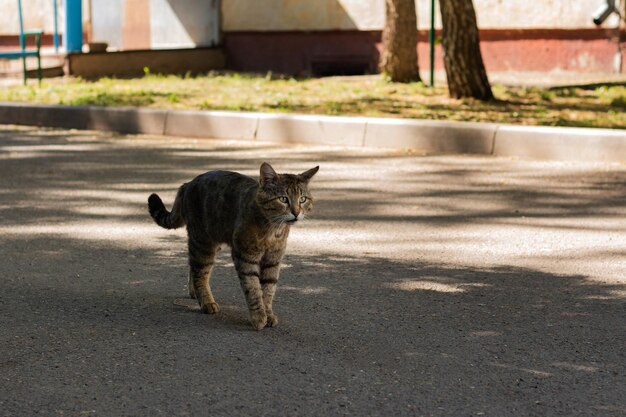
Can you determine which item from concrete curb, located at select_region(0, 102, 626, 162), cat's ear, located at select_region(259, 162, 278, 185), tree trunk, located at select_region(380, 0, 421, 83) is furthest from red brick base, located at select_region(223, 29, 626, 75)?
cat's ear, located at select_region(259, 162, 278, 185)

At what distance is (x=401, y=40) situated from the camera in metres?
16.7

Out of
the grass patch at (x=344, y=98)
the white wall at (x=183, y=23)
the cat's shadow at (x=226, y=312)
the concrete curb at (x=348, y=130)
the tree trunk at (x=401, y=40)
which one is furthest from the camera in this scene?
the white wall at (x=183, y=23)

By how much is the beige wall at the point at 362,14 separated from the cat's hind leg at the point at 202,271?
1348cm

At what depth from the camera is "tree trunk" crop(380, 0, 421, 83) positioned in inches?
658

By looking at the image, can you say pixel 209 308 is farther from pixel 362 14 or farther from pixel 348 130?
pixel 362 14

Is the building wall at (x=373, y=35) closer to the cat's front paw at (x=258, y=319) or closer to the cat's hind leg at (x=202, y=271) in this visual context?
the cat's hind leg at (x=202, y=271)

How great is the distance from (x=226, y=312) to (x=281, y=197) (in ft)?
2.56

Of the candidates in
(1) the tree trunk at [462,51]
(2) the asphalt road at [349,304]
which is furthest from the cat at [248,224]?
(1) the tree trunk at [462,51]

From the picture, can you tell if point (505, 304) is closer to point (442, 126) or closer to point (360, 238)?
point (360, 238)

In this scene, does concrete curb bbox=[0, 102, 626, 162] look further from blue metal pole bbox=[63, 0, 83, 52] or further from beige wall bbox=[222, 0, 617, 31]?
beige wall bbox=[222, 0, 617, 31]

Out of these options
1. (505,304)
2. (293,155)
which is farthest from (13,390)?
(293,155)

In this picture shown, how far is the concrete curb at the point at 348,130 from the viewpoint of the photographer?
10.5 m

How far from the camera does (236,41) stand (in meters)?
21.8

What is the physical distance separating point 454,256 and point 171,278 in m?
1.73
